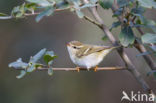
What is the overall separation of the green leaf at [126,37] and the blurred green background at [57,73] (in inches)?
125

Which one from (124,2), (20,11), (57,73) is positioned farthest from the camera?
(57,73)

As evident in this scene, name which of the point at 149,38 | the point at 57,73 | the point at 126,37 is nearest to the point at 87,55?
the point at 126,37

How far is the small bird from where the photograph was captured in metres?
2.74

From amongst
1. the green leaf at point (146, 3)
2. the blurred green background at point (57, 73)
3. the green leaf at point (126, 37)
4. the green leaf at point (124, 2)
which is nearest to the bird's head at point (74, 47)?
the green leaf at point (126, 37)

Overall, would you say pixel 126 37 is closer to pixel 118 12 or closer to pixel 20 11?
pixel 118 12

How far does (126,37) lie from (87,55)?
1160mm

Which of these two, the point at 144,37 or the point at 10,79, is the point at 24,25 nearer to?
the point at 10,79

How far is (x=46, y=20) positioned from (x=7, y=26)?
671 millimetres

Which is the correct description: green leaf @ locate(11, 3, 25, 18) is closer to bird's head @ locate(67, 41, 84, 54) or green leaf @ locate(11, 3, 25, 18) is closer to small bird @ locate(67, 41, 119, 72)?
small bird @ locate(67, 41, 119, 72)

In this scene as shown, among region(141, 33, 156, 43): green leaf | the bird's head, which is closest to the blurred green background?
the bird's head

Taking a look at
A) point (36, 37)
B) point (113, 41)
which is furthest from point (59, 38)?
point (113, 41)

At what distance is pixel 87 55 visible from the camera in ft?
9.46

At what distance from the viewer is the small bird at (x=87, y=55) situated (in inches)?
108

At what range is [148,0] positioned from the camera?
5.19ft
